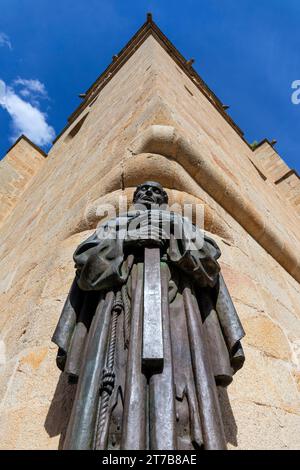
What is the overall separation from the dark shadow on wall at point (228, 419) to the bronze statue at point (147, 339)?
23cm

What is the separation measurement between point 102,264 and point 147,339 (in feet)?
1.40

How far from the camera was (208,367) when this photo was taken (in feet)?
4.23

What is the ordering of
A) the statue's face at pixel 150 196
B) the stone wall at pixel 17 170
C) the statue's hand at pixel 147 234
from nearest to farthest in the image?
the statue's hand at pixel 147 234 → the statue's face at pixel 150 196 → the stone wall at pixel 17 170

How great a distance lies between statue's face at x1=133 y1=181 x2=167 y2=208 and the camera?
2313 millimetres

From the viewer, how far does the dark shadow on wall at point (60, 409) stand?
1.59 meters

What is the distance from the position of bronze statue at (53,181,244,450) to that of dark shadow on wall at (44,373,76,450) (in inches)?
9.7

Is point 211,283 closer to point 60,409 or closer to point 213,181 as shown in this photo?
point 60,409

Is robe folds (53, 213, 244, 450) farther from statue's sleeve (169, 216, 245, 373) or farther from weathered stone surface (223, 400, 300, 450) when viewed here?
weathered stone surface (223, 400, 300, 450)

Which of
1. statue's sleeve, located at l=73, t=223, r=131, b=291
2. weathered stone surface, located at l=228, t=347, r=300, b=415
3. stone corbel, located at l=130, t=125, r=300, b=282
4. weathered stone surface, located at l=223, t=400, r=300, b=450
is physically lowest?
weathered stone surface, located at l=223, t=400, r=300, b=450

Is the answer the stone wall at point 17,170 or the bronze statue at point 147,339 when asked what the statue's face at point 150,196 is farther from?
the stone wall at point 17,170

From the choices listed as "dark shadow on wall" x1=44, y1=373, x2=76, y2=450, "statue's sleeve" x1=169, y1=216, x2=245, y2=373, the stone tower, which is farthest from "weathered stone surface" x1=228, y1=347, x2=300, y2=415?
"dark shadow on wall" x1=44, y1=373, x2=76, y2=450

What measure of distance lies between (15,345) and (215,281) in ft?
3.87

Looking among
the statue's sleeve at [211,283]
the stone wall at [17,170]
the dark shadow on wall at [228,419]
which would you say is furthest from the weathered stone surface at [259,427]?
the stone wall at [17,170]

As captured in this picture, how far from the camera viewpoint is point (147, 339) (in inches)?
48.6
